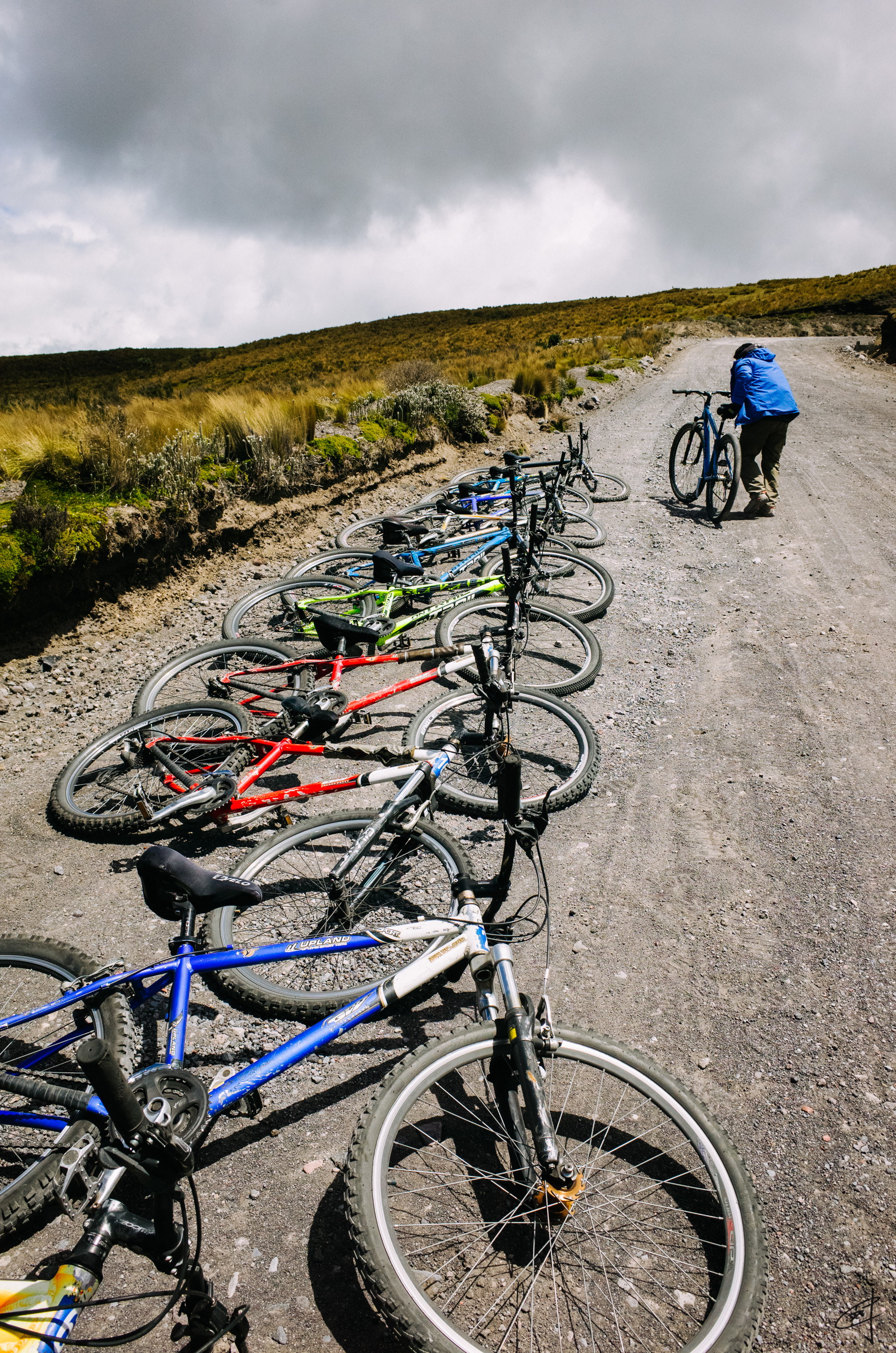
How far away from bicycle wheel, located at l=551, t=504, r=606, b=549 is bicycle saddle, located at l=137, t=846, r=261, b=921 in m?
6.02

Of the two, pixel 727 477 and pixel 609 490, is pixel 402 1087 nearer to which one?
pixel 727 477

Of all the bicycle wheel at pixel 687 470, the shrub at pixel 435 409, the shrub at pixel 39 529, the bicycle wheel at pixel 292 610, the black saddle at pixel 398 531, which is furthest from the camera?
the shrub at pixel 435 409

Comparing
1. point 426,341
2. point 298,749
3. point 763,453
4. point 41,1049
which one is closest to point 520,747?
point 298,749

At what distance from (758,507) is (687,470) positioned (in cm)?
178

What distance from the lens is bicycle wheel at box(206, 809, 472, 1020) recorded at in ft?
8.73

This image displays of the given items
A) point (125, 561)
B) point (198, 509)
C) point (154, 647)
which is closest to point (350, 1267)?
point (154, 647)

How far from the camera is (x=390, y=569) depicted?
18.1 ft

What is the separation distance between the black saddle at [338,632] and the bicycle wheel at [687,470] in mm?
6512

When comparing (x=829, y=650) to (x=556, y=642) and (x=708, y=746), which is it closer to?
(x=708, y=746)

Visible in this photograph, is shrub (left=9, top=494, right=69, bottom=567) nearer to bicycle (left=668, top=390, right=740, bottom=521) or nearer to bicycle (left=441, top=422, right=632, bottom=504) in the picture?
bicycle (left=441, top=422, right=632, bottom=504)

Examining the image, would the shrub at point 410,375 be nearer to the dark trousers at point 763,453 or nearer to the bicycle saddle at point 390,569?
the dark trousers at point 763,453

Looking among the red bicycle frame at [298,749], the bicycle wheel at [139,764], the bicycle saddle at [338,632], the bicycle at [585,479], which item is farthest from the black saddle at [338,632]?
the bicycle at [585,479]

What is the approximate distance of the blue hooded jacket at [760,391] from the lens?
8.30 meters

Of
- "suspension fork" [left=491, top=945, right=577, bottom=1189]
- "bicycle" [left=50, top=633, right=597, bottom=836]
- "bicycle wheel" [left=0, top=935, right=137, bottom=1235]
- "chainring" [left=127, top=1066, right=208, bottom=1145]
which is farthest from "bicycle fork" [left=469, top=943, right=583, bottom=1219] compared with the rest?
"bicycle" [left=50, top=633, right=597, bottom=836]
